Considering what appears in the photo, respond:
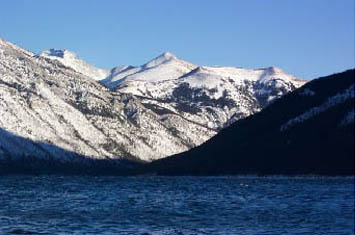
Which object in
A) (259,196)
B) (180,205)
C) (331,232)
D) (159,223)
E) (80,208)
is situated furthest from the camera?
(259,196)

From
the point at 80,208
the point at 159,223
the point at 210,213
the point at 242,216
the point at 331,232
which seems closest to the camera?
the point at 331,232

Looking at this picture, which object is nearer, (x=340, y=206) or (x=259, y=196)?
(x=340, y=206)

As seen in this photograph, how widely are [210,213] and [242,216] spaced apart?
30.3ft

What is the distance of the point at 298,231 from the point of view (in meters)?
95.5

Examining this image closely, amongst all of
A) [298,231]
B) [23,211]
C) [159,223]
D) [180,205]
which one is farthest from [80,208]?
[298,231]

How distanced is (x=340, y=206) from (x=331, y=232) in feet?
129

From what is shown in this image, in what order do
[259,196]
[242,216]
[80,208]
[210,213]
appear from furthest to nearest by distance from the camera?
[259,196]
[80,208]
[210,213]
[242,216]

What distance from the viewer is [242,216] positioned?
4702 inches

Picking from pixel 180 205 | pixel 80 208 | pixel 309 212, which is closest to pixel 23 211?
pixel 80 208

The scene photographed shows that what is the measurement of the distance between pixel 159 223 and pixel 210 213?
57.8 ft

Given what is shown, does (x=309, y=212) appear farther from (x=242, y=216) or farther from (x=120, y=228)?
(x=120, y=228)

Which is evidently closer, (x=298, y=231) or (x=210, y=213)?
(x=298, y=231)

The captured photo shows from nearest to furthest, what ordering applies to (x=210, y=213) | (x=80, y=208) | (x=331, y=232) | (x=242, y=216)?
(x=331, y=232)
(x=242, y=216)
(x=210, y=213)
(x=80, y=208)

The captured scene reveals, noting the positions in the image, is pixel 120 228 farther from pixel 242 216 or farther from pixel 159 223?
pixel 242 216
